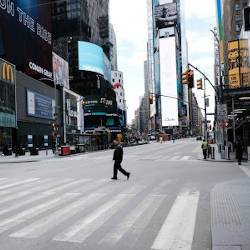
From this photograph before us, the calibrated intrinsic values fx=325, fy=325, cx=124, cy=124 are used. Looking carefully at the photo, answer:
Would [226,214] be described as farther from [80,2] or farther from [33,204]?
[80,2]

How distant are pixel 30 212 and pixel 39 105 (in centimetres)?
5840

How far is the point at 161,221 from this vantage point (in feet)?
22.9

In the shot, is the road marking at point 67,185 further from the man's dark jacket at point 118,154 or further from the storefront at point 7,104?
the storefront at point 7,104

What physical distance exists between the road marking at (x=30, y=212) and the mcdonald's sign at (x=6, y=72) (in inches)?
1661

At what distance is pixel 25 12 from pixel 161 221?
216 ft

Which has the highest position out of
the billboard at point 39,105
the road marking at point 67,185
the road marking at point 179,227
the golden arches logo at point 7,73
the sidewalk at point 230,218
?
the golden arches logo at point 7,73

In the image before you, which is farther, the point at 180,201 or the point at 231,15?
the point at 231,15

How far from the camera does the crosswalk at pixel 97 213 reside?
598cm

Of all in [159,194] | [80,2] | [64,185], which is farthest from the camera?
[80,2]

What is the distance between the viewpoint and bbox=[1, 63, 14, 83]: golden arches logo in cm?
4846

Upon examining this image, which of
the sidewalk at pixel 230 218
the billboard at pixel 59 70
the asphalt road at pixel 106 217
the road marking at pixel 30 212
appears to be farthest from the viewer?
the billboard at pixel 59 70

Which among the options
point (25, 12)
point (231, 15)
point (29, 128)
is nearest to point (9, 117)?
point (29, 128)

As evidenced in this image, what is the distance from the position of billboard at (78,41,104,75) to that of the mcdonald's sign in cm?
6055

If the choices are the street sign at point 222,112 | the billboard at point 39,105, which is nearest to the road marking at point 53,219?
the street sign at point 222,112
